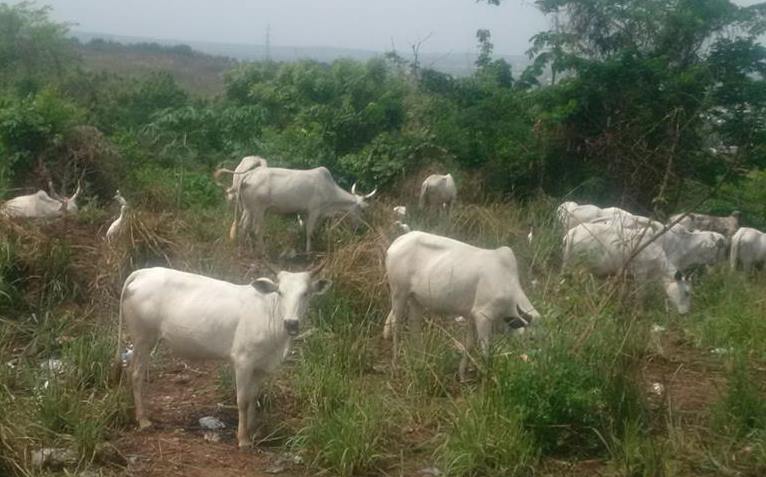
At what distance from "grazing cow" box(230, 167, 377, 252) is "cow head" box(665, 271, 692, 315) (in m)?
3.84

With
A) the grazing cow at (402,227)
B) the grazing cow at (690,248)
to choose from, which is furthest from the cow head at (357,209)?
the grazing cow at (690,248)

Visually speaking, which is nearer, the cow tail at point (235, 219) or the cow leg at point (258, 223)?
the cow tail at point (235, 219)

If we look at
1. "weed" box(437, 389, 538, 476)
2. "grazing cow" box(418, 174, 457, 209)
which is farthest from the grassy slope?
"grazing cow" box(418, 174, 457, 209)

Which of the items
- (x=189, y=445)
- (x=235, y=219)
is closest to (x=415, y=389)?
(x=189, y=445)

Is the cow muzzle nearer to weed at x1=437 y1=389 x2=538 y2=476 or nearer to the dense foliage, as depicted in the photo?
weed at x1=437 y1=389 x2=538 y2=476

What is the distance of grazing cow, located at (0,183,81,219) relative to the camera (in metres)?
11.0

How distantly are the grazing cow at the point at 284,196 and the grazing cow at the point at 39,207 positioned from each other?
5.97 feet

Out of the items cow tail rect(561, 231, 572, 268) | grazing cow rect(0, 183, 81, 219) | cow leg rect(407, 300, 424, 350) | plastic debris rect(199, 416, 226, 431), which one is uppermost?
cow tail rect(561, 231, 572, 268)

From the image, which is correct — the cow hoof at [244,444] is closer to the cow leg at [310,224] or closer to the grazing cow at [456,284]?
the grazing cow at [456,284]

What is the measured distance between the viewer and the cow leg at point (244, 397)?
686 cm

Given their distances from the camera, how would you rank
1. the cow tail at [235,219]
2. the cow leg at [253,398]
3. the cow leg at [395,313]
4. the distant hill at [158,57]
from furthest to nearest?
the distant hill at [158,57]
the cow tail at [235,219]
the cow leg at [395,313]
the cow leg at [253,398]

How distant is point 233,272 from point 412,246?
2.21 meters

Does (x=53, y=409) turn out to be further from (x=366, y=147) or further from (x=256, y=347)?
(x=366, y=147)

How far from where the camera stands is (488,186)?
16.2 m
